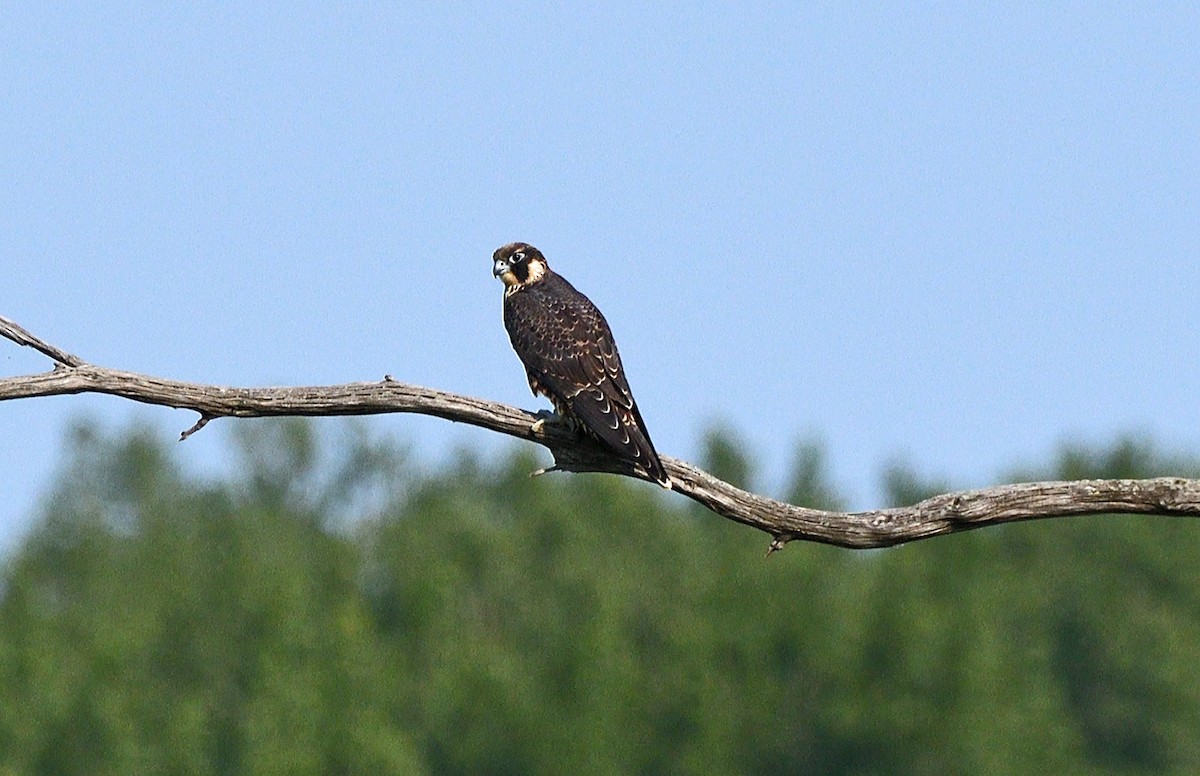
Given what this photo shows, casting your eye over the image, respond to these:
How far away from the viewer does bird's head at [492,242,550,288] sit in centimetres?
1478

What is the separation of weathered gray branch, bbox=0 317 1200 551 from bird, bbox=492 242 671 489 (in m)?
0.56

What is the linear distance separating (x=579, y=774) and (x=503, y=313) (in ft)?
157

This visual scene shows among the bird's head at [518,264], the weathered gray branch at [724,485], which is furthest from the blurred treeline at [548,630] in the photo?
the weathered gray branch at [724,485]

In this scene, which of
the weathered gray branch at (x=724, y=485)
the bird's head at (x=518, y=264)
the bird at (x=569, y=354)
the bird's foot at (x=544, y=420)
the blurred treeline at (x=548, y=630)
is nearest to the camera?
the weathered gray branch at (x=724, y=485)

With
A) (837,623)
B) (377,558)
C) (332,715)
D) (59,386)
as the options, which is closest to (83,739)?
(332,715)

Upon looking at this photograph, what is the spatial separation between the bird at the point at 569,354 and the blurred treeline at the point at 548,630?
41245 mm

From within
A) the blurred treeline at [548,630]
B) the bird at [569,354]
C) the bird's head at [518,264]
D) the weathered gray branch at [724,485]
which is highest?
the blurred treeline at [548,630]

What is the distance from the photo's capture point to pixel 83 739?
57062 mm

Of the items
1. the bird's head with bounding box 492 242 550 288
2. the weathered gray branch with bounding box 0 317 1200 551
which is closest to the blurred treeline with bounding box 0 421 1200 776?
the bird's head with bounding box 492 242 550 288

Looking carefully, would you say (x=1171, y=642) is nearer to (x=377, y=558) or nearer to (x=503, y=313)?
(x=377, y=558)

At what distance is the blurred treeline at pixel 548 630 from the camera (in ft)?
203

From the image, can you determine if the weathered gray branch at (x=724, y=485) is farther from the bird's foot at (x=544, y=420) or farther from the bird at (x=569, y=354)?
the bird at (x=569, y=354)

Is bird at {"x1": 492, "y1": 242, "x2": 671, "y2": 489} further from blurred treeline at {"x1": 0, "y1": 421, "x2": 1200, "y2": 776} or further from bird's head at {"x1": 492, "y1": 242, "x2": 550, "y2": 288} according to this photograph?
blurred treeline at {"x1": 0, "y1": 421, "x2": 1200, "y2": 776}

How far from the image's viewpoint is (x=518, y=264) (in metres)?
14.8
